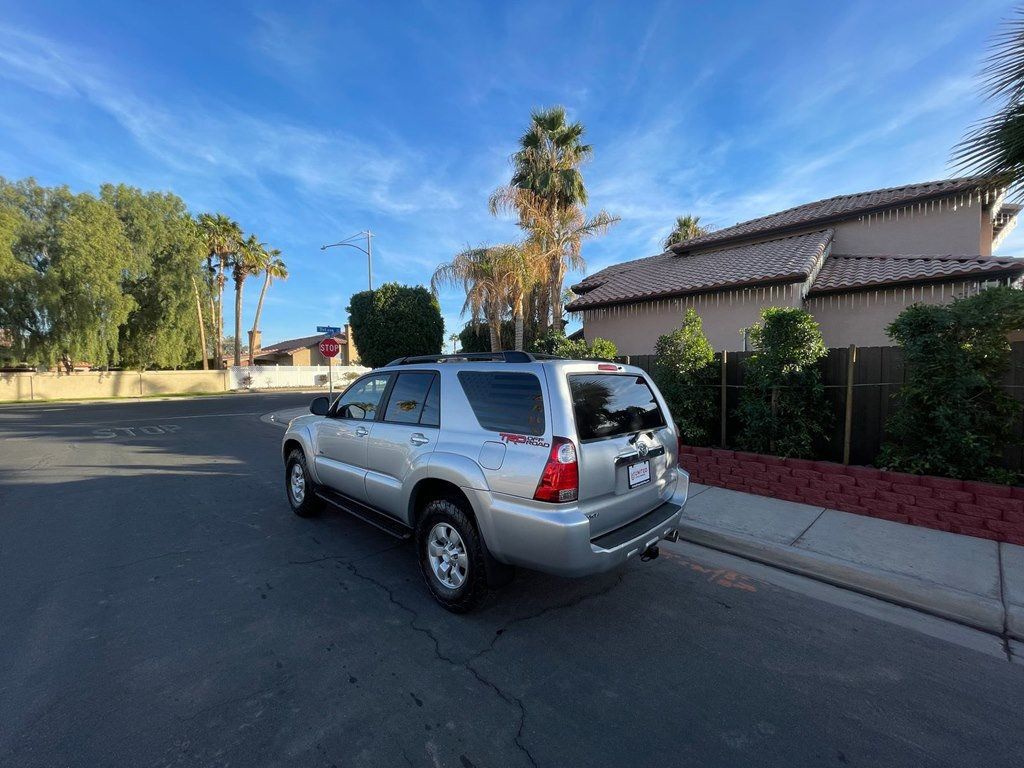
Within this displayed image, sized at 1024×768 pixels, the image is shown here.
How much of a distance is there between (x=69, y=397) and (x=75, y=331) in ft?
16.2

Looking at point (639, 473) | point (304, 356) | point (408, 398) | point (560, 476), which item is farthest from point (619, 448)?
point (304, 356)

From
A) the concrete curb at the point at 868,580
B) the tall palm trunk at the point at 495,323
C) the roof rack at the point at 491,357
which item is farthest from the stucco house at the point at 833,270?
the roof rack at the point at 491,357

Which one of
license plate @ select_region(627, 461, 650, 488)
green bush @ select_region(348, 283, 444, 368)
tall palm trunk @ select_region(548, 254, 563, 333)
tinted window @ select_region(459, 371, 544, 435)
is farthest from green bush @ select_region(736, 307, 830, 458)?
green bush @ select_region(348, 283, 444, 368)

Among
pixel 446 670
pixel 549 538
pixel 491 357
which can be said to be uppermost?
pixel 491 357

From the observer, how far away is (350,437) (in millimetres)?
4301

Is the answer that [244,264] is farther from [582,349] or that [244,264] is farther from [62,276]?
[582,349]

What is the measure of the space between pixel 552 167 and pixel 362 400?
15832mm

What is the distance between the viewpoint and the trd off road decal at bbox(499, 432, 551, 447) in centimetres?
→ 283

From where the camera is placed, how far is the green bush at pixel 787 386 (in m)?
5.87

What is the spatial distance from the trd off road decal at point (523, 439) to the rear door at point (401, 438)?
2.18 feet

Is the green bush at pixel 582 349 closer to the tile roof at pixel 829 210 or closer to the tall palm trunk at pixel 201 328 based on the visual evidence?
the tile roof at pixel 829 210

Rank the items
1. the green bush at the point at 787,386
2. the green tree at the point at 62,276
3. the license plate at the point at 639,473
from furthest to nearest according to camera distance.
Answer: the green tree at the point at 62,276, the green bush at the point at 787,386, the license plate at the point at 639,473

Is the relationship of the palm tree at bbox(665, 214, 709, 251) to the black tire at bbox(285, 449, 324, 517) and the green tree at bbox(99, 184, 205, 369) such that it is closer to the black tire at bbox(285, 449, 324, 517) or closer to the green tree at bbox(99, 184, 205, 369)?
the black tire at bbox(285, 449, 324, 517)

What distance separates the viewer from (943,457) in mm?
4809
